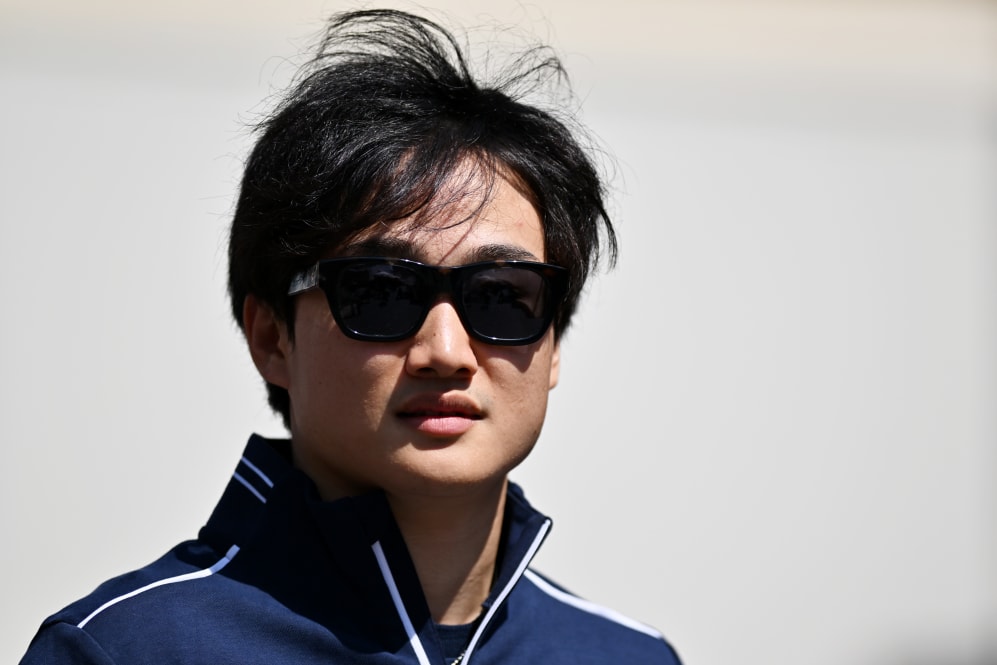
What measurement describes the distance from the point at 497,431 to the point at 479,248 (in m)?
0.28

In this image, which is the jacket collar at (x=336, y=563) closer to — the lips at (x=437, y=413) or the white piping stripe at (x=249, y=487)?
the white piping stripe at (x=249, y=487)

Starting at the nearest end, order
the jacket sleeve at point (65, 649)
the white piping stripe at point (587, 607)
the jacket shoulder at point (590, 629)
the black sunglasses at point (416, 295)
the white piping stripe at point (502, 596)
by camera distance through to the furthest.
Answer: the jacket sleeve at point (65, 649), the black sunglasses at point (416, 295), the white piping stripe at point (502, 596), the jacket shoulder at point (590, 629), the white piping stripe at point (587, 607)

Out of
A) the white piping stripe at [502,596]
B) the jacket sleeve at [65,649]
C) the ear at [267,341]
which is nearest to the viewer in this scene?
the jacket sleeve at [65,649]

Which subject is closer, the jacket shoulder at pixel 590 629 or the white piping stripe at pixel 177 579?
the white piping stripe at pixel 177 579

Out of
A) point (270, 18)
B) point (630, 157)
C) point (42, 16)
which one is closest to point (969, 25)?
point (630, 157)

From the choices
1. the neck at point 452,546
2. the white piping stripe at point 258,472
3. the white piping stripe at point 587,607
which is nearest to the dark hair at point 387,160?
the white piping stripe at point 258,472

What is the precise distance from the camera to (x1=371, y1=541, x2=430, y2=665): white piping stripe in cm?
187

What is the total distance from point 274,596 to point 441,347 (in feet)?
1.49

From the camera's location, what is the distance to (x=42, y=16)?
3992mm

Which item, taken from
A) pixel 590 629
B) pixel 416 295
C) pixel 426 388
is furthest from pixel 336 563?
pixel 590 629

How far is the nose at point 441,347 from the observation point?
1.79 m

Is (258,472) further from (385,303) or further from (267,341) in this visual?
(385,303)

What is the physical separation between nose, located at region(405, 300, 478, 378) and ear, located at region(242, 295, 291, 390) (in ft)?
1.01

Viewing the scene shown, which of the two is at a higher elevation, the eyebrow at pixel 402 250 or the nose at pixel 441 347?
the eyebrow at pixel 402 250
